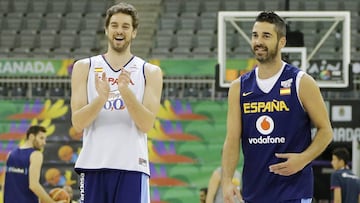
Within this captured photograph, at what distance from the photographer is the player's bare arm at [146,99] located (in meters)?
4.57

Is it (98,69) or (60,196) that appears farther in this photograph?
(60,196)

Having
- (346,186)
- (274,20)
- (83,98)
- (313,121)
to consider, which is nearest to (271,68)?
(274,20)

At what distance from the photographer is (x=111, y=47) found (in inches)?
190

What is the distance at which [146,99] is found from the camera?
480 cm

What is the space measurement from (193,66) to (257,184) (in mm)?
10492

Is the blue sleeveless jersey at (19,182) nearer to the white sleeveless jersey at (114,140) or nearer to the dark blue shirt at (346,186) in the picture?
the dark blue shirt at (346,186)

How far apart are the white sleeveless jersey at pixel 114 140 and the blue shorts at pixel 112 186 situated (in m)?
0.04

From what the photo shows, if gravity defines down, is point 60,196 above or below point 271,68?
below

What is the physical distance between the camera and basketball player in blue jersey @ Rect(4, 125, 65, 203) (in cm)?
856

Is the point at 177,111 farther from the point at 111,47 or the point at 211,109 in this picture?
the point at 111,47

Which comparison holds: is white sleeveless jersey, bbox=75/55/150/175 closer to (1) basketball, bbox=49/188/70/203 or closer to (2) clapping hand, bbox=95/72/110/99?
(2) clapping hand, bbox=95/72/110/99

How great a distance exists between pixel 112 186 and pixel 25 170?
163 inches

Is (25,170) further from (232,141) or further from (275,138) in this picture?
(275,138)

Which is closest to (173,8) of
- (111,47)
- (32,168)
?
(32,168)
